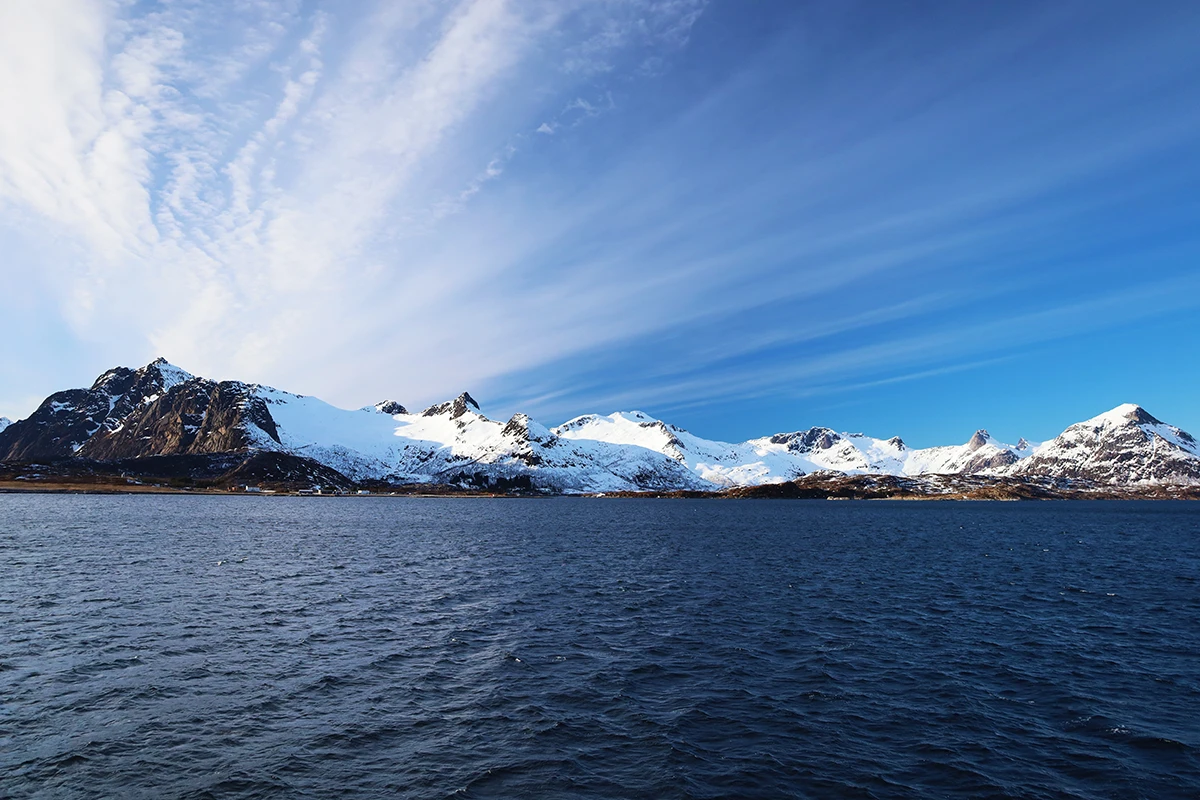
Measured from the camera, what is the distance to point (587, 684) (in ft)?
110

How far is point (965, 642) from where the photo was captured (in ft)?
140

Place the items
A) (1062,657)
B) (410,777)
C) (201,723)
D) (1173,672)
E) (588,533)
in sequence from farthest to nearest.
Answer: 1. (588,533)
2. (1062,657)
3. (1173,672)
4. (201,723)
5. (410,777)

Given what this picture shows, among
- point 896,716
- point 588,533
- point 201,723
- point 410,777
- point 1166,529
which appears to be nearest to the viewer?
point 410,777

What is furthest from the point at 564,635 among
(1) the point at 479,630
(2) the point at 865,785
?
(2) the point at 865,785

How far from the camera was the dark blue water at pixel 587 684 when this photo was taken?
23250mm

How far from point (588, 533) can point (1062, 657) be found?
352 ft

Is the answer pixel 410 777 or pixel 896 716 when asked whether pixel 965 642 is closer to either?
pixel 896 716

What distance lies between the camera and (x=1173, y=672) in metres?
36.2

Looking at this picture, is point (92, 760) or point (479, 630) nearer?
point (92, 760)

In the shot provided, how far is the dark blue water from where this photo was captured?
76.3ft

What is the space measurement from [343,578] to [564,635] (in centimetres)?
3334

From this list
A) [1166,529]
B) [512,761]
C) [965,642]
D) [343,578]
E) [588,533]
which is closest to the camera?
[512,761]

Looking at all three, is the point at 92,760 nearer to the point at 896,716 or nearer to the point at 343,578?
the point at 896,716

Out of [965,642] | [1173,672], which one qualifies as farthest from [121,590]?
[1173,672]
